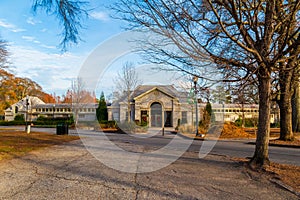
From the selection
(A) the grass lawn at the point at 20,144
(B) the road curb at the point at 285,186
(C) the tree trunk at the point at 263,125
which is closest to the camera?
(B) the road curb at the point at 285,186

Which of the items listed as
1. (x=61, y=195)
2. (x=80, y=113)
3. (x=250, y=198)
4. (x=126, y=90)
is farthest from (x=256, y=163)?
(x=80, y=113)

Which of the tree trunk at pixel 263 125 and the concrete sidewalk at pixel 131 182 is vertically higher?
the tree trunk at pixel 263 125

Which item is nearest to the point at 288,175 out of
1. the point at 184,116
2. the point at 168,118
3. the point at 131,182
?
the point at 131,182

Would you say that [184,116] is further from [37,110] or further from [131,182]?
[37,110]

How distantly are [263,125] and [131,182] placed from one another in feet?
13.1

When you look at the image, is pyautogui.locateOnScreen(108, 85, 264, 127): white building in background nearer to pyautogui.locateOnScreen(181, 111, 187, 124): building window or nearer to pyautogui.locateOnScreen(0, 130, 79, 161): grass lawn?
pyautogui.locateOnScreen(181, 111, 187, 124): building window

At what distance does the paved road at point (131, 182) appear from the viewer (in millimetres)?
4336

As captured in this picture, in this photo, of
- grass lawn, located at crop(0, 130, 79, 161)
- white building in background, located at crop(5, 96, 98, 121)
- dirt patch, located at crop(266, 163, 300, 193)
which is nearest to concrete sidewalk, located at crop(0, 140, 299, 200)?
dirt patch, located at crop(266, 163, 300, 193)

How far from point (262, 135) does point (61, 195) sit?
5.35 metres

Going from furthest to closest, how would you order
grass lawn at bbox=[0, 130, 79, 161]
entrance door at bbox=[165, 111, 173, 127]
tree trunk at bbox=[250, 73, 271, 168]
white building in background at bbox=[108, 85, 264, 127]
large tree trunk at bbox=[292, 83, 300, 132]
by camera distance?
1. entrance door at bbox=[165, 111, 173, 127]
2. white building in background at bbox=[108, 85, 264, 127]
3. large tree trunk at bbox=[292, 83, 300, 132]
4. grass lawn at bbox=[0, 130, 79, 161]
5. tree trunk at bbox=[250, 73, 271, 168]

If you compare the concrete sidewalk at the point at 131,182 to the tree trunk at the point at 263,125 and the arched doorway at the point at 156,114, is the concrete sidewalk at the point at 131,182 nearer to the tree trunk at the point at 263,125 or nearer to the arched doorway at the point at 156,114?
the tree trunk at the point at 263,125

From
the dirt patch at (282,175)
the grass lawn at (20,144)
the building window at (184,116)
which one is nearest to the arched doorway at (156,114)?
the building window at (184,116)

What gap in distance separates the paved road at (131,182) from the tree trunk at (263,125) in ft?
1.84

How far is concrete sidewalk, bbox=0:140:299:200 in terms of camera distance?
434 cm
